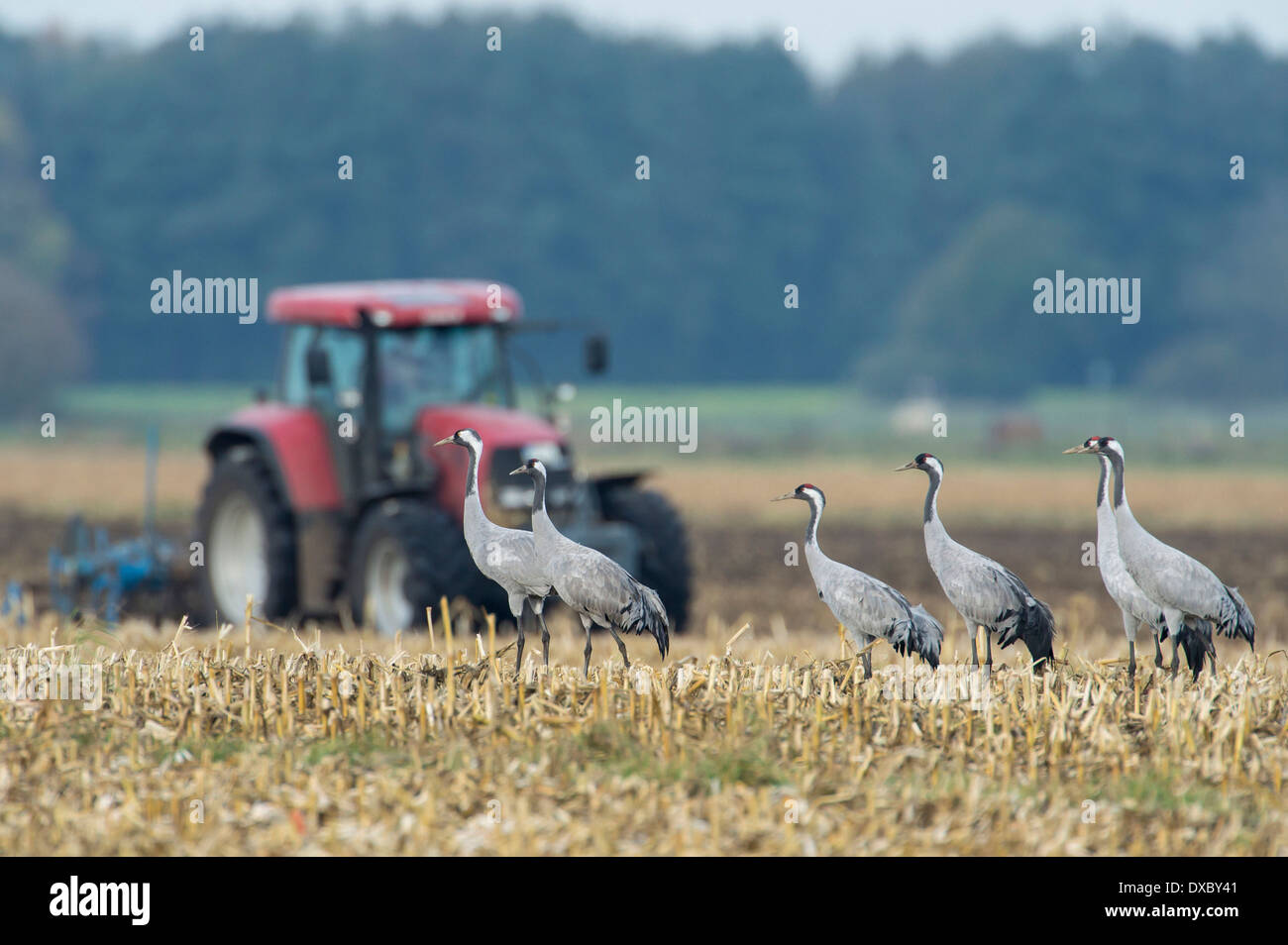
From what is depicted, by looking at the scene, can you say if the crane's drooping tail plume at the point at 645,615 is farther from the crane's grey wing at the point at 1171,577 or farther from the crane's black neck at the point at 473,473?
the crane's grey wing at the point at 1171,577

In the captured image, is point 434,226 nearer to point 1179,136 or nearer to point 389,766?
point 1179,136

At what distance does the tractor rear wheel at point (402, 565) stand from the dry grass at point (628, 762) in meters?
4.01

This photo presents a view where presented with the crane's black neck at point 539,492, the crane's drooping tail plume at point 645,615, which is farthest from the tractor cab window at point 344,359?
the crane's drooping tail plume at point 645,615

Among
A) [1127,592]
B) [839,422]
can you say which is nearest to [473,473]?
[1127,592]

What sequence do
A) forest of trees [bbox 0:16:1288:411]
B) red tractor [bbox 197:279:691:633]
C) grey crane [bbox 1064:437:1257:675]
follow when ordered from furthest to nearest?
forest of trees [bbox 0:16:1288:411] → red tractor [bbox 197:279:691:633] → grey crane [bbox 1064:437:1257:675]

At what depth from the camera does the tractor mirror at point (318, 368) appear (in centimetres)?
1172

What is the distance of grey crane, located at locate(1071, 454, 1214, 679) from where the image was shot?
5.75 m

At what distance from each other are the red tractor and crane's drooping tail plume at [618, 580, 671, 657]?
556 centimetres

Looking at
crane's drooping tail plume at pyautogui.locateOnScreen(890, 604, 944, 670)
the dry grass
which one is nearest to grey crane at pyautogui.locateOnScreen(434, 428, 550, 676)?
the dry grass

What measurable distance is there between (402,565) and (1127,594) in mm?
6622

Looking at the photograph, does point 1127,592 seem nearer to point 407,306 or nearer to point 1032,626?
point 1032,626

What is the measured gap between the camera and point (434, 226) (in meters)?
76.9

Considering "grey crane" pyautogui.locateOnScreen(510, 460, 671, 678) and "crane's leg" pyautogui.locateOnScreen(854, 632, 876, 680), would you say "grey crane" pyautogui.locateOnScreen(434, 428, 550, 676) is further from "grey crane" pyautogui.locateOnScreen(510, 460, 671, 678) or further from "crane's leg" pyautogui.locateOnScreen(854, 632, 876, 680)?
"crane's leg" pyautogui.locateOnScreen(854, 632, 876, 680)

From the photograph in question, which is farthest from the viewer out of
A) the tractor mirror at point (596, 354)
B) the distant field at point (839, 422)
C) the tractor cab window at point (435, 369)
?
the distant field at point (839, 422)
